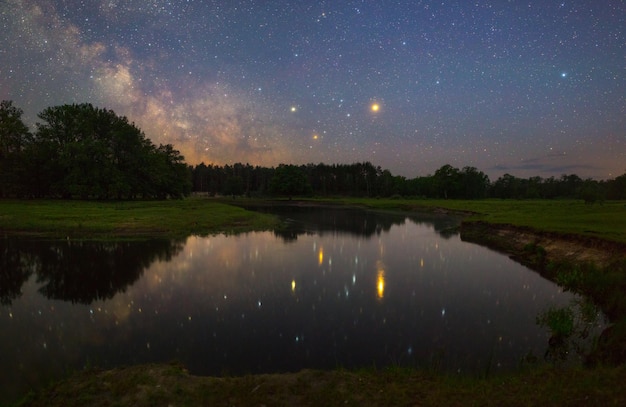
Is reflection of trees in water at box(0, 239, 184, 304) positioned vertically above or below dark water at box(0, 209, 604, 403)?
above

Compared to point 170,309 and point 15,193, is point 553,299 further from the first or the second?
point 15,193

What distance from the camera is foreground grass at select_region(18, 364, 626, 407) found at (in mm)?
7102

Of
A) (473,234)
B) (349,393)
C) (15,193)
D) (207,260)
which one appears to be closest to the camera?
(349,393)

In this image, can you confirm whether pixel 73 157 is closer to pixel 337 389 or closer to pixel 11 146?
pixel 11 146

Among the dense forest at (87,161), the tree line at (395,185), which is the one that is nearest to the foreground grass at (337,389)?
the dense forest at (87,161)

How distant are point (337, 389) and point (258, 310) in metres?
8.48

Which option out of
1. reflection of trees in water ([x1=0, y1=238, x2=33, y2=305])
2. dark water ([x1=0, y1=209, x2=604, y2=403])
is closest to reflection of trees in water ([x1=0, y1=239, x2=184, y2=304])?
reflection of trees in water ([x1=0, y1=238, x2=33, y2=305])

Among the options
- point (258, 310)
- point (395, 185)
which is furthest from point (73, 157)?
point (395, 185)

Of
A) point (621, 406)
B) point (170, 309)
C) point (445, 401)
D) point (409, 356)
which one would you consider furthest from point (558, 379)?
point (170, 309)

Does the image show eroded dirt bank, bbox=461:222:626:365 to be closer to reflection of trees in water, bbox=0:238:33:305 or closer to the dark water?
the dark water

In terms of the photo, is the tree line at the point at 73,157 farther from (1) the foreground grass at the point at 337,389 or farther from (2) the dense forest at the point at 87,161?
(1) the foreground grass at the point at 337,389

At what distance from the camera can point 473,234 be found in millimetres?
43219

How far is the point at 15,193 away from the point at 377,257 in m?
82.8

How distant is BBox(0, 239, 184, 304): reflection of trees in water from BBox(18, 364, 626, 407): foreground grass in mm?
10326
